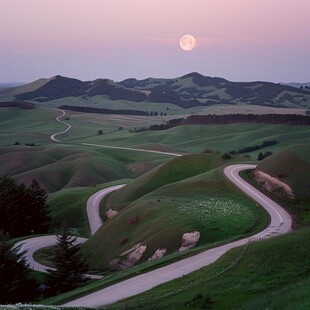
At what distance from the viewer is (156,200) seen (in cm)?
6116

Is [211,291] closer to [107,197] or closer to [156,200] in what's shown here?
[156,200]

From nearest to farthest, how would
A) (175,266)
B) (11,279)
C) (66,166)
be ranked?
(175,266) < (11,279) < (66,166)

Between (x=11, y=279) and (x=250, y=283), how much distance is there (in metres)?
20.8

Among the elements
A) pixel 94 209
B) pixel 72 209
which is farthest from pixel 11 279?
pixel 72 209

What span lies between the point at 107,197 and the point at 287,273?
2476 inches

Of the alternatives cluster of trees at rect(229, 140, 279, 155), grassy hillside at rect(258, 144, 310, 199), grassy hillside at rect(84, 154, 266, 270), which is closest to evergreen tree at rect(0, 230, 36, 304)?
grassy hillside at rect(84, 154, 266, 270)

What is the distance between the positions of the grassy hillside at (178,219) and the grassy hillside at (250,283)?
11346 mm

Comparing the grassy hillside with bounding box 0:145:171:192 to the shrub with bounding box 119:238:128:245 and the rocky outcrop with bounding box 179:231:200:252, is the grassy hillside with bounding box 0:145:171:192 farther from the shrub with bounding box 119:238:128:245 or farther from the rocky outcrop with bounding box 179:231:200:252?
the rocky outcrop with bounding box 179:231:200:252

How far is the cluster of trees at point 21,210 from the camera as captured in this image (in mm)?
68062

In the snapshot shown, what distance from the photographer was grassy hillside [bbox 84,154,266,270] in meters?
44.9

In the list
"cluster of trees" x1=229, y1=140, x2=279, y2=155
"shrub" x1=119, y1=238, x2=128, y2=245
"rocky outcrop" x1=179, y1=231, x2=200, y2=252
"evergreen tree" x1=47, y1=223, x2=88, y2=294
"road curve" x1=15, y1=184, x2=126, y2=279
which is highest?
"rocky outcrop" x1=179, y1=231, x2=200, y2=252

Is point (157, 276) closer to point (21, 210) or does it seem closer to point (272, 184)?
point (272, 184)

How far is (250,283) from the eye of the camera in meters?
25.1

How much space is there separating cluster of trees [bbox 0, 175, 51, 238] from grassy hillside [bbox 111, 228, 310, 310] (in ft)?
145
